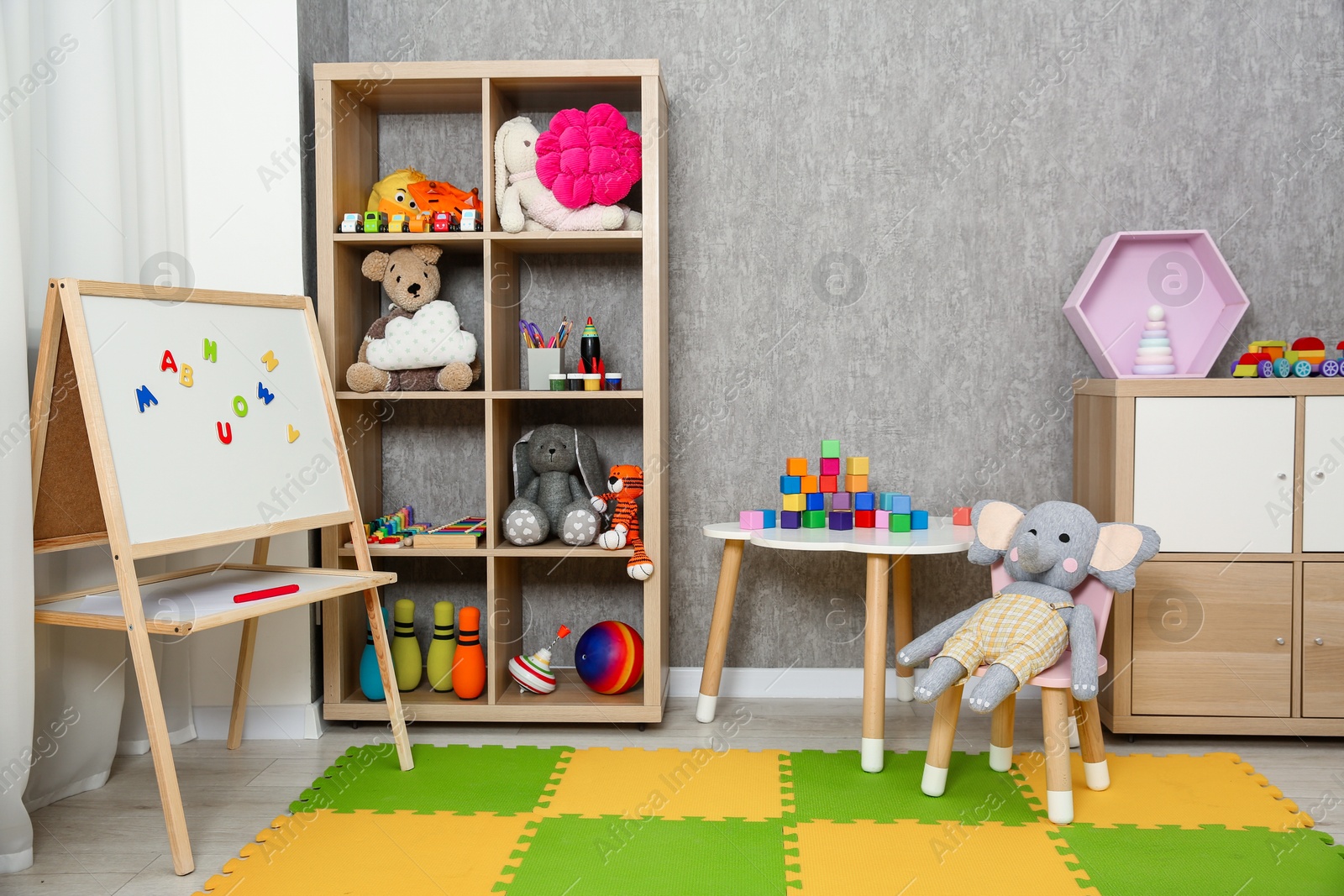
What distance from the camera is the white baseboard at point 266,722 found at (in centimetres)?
247

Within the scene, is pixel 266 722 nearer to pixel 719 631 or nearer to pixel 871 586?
pixel 719 631

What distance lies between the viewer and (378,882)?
1.70 metres

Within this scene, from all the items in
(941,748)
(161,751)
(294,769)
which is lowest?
(294,769)

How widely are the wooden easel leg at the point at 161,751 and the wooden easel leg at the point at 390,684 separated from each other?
1.68 feet

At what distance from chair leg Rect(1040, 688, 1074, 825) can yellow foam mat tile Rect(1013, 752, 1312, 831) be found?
6 centimetres

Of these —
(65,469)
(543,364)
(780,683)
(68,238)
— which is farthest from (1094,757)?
(68,238)

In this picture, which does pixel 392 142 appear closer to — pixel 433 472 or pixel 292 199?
pixel 292 199

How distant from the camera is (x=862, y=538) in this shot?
228 cm

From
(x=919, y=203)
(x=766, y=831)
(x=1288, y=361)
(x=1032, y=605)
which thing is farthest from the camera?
(x=919, y=203)

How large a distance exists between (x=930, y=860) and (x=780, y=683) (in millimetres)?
1022

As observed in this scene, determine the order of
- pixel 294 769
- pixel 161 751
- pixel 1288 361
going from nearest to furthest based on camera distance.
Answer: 1. pixel 161 751
2. pixel 294 769
3. pixel 1288 361

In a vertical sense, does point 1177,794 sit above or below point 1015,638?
below

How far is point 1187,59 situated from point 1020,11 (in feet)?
1.59

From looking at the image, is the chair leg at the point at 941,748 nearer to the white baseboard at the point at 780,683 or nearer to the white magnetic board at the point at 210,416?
the white baseboard at the point at 780,683
